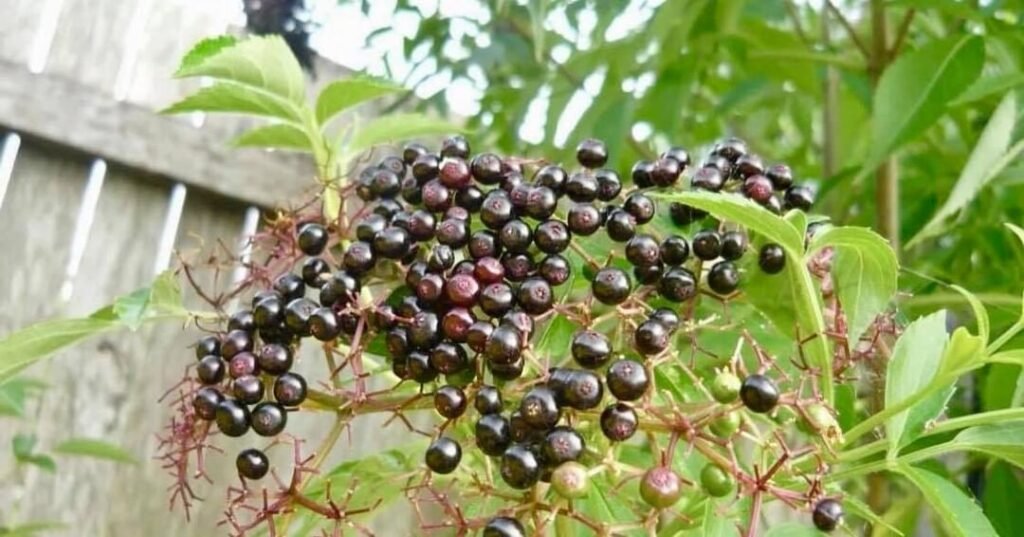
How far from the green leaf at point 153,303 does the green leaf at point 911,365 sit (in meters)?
0.34

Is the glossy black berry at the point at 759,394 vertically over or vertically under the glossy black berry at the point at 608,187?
under

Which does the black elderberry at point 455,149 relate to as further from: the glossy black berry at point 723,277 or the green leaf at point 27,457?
the green leaf at point 27,457

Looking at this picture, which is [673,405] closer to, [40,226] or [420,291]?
[420,291]

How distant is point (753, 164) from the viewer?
491mm

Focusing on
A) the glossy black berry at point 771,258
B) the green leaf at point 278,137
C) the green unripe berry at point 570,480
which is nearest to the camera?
the green unripe berry at point 570,480

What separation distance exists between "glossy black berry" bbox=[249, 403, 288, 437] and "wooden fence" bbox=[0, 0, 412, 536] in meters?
1.04

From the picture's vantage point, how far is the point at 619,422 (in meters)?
0.39

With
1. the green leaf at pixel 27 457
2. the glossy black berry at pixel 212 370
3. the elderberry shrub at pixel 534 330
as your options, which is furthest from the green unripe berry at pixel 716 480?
the green leaf at pixel 27 457

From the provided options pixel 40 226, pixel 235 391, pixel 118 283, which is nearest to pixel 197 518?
pixel 118 283

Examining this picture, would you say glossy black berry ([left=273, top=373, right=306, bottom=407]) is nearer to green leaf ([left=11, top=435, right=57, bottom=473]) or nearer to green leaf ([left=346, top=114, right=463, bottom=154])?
green leaf ([left=346, top=114, right=463, bottom=154])

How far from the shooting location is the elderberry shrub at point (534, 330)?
0.40m

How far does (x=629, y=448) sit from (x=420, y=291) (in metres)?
0.14

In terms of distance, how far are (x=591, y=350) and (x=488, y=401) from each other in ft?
0.14

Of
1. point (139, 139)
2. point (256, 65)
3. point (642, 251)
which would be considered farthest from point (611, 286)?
point (139, 139)
